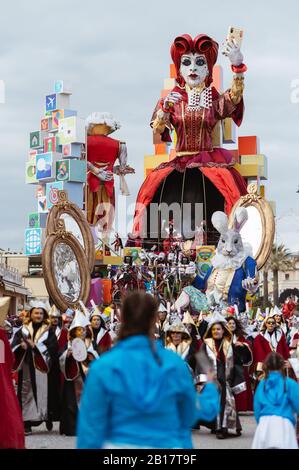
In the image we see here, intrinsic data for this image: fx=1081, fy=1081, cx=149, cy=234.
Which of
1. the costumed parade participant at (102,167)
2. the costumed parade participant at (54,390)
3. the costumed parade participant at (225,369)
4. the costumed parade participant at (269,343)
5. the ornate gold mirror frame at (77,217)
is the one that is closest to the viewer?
the costumed parade participant at (225,369)

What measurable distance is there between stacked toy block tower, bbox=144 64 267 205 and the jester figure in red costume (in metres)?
3.66

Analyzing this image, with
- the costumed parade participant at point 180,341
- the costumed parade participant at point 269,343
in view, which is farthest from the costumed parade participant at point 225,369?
the costumed parade participant at point 269,343

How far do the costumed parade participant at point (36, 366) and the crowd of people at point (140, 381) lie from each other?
0.04 feet

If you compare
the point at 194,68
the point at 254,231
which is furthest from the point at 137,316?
the point at 194,68

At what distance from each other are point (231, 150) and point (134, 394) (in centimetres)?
3972

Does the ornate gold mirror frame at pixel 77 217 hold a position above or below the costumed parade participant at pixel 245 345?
above

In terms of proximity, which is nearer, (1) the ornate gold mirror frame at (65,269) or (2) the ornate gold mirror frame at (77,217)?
(1) the ornate gold mirror frame at (65,269)

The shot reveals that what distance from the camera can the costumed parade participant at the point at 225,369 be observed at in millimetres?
12094

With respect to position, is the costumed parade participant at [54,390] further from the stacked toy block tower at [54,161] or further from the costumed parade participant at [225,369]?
the stacked toy block tower at [54,161]

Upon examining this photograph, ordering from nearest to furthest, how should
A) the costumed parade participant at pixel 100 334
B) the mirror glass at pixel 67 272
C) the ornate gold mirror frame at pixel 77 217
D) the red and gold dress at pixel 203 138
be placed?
the costumed parade participant at pixel 100 334, the mirror glass at pixel 67 272, the ornate gold mirror frame at pixel 77 217, the red and gold dress at pixel 203 138

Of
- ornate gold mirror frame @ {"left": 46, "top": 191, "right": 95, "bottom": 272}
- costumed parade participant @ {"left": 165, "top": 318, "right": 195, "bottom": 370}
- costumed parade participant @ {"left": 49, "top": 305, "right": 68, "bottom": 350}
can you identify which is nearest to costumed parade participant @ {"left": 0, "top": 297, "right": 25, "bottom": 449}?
costumed parade participant @ {"left": 49, "top": 305, "right": 68, "bottom": 350}

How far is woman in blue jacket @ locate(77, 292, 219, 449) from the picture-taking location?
4.39 meters

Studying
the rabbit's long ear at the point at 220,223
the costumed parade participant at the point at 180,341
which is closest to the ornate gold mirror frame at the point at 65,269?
the rabbit's long ear at the point at 220,223

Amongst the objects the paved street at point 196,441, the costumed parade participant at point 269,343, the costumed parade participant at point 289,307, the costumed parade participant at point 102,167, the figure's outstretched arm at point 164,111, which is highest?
the figure's outstretched arm at point 164,111
